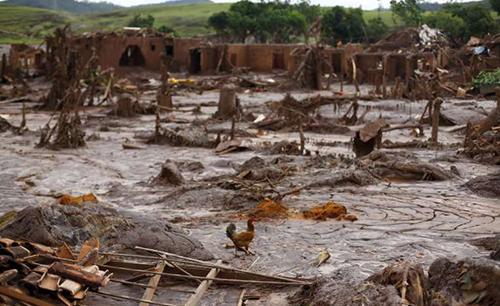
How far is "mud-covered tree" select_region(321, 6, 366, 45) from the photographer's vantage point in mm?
59719

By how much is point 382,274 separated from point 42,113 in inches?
905

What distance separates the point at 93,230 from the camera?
8.78 meters

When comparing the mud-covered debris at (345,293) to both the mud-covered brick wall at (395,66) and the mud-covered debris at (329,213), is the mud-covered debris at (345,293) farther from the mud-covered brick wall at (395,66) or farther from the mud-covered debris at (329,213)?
the mud-covered brick wall at (395,66)

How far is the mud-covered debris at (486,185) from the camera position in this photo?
1249 cm

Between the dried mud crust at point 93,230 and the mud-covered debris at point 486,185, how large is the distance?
5754mm

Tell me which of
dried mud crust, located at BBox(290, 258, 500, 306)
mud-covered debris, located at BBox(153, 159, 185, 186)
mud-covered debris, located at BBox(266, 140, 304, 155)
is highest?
dried mud crust, located at BBox(290, 258, 500, 306)

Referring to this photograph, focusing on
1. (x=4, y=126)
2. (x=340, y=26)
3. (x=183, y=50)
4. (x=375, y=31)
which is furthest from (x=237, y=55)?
(x=4, y=126)

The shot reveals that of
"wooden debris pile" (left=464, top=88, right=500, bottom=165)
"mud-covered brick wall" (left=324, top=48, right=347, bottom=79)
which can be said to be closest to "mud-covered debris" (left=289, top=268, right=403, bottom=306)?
"wooden debris pile" (left=464, top=88, right=500, bottom=165)

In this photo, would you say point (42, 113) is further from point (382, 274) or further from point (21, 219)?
point (382, 274)

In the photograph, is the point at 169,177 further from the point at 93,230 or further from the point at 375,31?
the point at 375,31

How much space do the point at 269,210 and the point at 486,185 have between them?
12.9 ft

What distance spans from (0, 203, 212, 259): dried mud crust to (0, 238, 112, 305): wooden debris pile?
3.64ft

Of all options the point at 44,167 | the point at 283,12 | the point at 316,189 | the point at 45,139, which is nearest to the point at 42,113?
the point at 45,139

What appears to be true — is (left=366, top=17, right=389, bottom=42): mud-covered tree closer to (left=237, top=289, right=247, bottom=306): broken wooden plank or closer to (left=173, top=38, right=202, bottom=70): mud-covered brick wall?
(left=173, top=38, right=202, bottom=70): mud-covered brick wall
